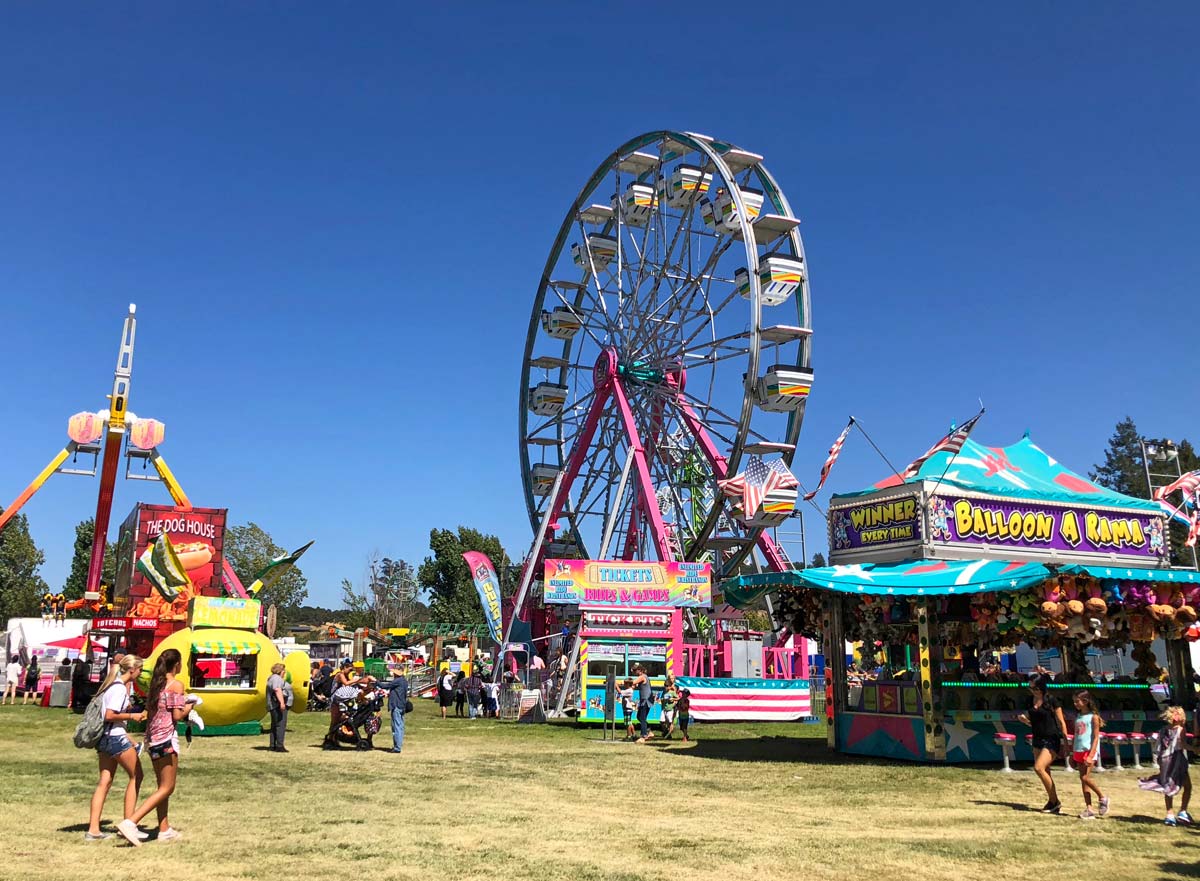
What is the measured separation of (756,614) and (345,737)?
154ft

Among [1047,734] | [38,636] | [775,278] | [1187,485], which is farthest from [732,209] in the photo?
[38,636]

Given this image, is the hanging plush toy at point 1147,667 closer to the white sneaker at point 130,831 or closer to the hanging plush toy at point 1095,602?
the hanging plush toy at point 1095,602

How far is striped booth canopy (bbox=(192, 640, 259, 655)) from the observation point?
1938 cm

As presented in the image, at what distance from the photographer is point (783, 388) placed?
2727 cm

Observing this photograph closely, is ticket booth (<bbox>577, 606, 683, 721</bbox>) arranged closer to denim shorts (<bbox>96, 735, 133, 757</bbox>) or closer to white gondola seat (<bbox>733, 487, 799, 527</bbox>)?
white gondola seat (<bbox>733, 487, 799, 527</bbox>)

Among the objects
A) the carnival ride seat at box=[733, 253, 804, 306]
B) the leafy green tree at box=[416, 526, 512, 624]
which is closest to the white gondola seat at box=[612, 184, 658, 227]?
the carnival ride seat at box=[733, 253, 804, 306]

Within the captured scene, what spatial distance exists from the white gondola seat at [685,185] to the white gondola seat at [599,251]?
11.2ft

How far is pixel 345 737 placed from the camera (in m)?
17.6

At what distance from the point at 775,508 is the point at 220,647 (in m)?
13.7

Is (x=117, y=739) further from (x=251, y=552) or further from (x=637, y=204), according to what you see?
(x=251, y=552)

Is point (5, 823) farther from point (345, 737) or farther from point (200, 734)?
point (200, 734)

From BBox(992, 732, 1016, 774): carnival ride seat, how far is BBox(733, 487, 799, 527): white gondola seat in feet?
37.4

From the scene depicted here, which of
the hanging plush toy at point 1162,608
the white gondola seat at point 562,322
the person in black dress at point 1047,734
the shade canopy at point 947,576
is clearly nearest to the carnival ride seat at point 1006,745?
the shade canopy at point 947,576

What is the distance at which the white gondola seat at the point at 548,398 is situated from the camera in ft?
119
